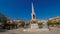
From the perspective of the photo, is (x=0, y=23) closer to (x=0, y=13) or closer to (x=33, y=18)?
(x=0, y=13)

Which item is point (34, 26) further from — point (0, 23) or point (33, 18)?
point (0, 23)

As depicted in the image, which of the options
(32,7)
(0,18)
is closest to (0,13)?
(0,18)

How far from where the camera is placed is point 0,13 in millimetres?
37031

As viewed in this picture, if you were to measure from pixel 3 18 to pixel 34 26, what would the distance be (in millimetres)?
16060

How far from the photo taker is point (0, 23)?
3825 centimetres

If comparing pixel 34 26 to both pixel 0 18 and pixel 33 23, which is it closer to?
pixel 33 23

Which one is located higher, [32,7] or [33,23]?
[32,7]

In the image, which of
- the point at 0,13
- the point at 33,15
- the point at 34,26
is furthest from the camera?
the point at 0,13

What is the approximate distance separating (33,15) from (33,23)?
2432 millimetres

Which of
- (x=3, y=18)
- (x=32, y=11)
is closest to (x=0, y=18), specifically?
(x=3, y=18)

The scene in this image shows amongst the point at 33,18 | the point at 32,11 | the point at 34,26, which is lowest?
the point at 34,26

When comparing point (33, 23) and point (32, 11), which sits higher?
point (32, 11)

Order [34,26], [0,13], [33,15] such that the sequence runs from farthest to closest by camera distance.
A: [0,13]
[33,15]
[34,26]

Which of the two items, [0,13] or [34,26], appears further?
[0,13]
